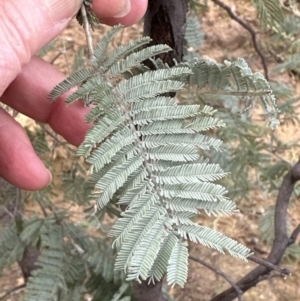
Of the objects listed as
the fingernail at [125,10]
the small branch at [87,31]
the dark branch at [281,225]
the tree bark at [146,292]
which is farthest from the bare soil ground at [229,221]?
the small branch at [87,31]

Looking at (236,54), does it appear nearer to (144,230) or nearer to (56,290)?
(56,290)

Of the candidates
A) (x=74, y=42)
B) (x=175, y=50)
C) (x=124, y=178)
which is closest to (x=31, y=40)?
(x=175, y=50)

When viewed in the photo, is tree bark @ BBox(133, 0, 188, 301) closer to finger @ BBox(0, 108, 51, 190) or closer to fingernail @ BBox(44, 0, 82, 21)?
fingernail @ BBox(44, 0, 82, 21)

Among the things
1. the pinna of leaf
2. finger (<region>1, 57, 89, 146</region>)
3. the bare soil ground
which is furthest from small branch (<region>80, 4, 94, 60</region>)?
the bare soil ground

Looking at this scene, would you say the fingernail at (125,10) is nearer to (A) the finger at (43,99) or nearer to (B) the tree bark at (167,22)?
(B) the tree bark at (167,22)

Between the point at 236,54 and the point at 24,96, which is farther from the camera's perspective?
the point at 236,54

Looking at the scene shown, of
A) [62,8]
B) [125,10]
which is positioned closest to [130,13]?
[125,10]
